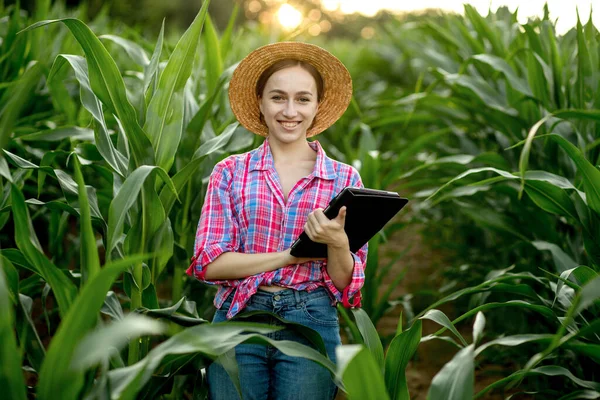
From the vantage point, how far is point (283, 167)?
1.36 meters

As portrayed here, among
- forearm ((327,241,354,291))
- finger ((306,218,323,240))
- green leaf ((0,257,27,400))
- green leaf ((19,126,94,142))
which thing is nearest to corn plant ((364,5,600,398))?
forearm ((327,241,354,291))

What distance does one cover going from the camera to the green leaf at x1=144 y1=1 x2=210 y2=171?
4.44ft

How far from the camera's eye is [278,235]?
131cm

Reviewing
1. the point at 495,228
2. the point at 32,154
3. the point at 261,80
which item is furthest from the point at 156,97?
the point at 495,228

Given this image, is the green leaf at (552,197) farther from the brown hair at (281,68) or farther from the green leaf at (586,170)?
the brown hair at (281,68)

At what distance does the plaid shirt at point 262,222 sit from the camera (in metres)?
1.29

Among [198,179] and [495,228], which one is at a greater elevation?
[198,179]

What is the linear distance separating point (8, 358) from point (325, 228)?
0.56m

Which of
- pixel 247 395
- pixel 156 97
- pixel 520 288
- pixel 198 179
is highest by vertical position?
pixel 156 97

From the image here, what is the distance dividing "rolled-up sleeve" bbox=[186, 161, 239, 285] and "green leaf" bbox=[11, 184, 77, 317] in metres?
0.27

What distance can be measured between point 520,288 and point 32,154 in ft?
5.35

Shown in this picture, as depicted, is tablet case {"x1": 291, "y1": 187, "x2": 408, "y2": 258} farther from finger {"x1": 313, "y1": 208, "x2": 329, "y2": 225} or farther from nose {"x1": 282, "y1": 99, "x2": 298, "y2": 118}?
nose {"x1": 282, "y1": 99, "x2": 298, "y2": 118}

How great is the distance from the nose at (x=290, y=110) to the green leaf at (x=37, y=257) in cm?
51

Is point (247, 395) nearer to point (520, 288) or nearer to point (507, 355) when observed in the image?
point (520, 288)
